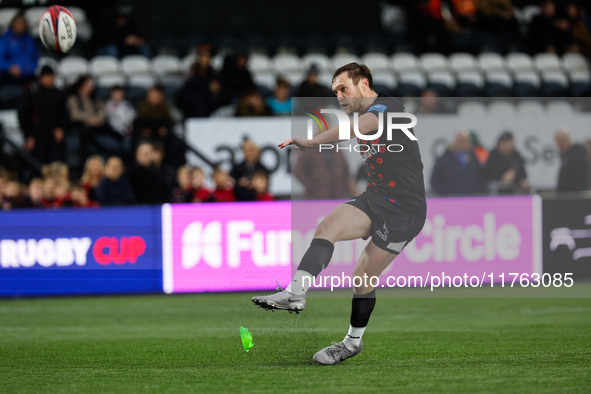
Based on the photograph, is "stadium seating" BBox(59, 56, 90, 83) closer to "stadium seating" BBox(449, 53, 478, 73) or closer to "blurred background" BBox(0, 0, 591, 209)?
"blurred background" BBox(0, 0, 591, 209)

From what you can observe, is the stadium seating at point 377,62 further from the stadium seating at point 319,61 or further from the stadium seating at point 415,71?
the stadium seating at point 319,61

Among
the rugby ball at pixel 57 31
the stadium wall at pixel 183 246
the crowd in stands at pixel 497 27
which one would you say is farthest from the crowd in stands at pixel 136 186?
the crowd in stands at pixel 497 27

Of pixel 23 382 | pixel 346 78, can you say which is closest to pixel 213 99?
pixel 346 78

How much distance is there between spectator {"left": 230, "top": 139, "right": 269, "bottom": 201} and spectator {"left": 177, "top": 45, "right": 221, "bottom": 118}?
152cm

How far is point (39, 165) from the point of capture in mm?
10641

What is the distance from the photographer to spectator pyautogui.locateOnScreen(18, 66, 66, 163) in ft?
35.2

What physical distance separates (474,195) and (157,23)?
8522 mm

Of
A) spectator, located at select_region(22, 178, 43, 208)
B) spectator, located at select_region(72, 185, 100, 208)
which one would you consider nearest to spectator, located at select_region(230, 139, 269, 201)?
spectator, located at select_region(72, 185, 100, 208)

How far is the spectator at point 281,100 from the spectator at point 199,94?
34.5 inches

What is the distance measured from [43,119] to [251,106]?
294 cm

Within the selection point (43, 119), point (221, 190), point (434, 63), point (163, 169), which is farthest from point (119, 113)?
point (434, 63)

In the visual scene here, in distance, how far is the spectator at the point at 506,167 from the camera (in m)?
9.61

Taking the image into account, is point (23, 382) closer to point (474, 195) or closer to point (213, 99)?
point (474, 195)

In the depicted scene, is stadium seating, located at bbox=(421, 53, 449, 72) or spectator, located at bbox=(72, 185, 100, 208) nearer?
spectator, located at bbox=(72, 185, 100, 208)
